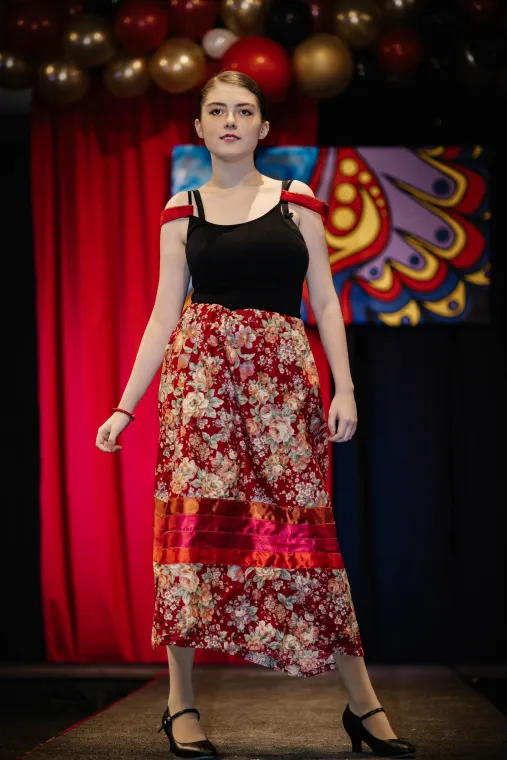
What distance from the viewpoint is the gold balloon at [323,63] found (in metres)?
3.34

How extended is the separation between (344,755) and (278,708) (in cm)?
72

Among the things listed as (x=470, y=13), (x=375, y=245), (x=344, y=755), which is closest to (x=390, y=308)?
(x=375, y=245)

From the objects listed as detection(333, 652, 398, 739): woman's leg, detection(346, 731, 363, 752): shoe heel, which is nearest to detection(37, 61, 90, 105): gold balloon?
detection(333, 652, 398, 739): woman's leg

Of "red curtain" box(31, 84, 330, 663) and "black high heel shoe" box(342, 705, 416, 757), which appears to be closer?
"black high heel shoe" box(342, 705, 416, 757)

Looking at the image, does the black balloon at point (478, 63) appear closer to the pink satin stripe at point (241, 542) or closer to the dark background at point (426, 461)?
the dark background at point (426, 461)

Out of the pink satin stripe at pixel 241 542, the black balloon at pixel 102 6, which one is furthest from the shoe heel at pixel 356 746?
the black balloon at pixel 102 6

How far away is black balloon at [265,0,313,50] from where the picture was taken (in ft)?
11.0

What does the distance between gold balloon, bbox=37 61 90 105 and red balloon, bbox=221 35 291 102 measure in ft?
1.76

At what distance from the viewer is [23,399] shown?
4.02 meters

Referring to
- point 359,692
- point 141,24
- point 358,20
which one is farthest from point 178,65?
point 359,692

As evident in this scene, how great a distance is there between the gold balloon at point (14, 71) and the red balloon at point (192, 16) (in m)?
0.54

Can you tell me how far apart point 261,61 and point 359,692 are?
6.99 ft

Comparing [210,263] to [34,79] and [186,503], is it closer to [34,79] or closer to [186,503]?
[186,503]

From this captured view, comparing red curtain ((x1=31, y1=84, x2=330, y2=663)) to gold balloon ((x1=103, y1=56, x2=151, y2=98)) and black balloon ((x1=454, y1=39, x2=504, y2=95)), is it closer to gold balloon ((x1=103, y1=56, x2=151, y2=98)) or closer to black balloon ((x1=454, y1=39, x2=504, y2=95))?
gold balloon ((x1=103, y1=56, x2=151, y2=98))
